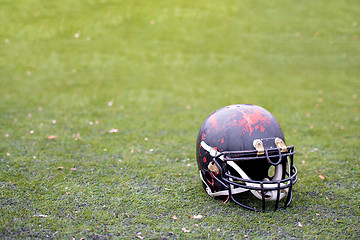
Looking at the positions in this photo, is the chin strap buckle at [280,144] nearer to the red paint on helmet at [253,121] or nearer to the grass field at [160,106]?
the red paint on helmet at [253,121]

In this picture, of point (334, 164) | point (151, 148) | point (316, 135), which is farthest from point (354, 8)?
point (151, 148)

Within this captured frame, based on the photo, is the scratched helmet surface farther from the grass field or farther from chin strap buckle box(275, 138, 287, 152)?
the grass field

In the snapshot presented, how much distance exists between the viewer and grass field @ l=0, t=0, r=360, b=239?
143 inches

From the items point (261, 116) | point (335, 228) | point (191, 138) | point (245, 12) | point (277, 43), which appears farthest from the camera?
point (245, 12)

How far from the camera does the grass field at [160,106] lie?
363 cm

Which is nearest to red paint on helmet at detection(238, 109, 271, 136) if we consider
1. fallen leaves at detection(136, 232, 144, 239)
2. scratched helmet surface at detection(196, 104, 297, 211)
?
scratched helmet surface at detection(196, 104, 297, 211)

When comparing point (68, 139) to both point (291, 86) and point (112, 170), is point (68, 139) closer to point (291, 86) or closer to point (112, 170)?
point (112, 170)

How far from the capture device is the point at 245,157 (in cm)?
349

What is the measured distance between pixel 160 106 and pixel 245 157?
4.77 meters

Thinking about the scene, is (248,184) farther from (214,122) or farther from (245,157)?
(214,122)

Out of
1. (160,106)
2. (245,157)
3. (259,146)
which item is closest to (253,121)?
(259,146)

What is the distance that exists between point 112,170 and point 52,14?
8.90 m

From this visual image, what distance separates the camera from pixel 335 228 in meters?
3.46

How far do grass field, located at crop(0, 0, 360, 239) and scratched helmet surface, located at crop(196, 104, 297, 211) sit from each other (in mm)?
209
